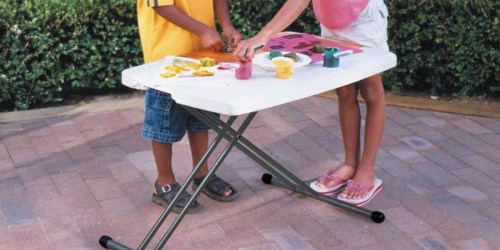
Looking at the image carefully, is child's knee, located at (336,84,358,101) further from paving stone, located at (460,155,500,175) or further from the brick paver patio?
paving stone, located at (460,155,500,175)

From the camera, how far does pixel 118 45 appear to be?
5762mm

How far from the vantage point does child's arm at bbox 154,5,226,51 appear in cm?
375

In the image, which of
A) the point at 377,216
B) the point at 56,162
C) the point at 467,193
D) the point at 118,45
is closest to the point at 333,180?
the point at 377,216

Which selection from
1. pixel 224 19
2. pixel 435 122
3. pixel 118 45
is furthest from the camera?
pixel 118 45

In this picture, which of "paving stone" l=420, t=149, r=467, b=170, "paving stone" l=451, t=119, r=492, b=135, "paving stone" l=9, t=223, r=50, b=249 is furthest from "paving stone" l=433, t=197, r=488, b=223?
"paving stone" l=9, t=223, r=50, b=249

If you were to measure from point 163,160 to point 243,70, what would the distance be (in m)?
0.97

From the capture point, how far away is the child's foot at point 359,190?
433cm

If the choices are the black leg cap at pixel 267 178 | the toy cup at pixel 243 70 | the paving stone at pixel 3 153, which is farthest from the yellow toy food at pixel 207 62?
the paving stone at pixel 3 153

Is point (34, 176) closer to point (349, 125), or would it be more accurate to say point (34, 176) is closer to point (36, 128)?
point (36, 128)

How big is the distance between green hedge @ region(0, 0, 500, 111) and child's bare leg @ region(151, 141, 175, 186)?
1669 mm

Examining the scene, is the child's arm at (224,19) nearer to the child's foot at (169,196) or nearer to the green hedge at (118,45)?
the child's foot at (169,196)

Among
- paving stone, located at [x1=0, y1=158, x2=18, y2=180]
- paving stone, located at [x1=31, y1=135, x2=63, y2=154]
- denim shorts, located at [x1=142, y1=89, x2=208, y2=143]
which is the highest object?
denim shorts, located at [x1=142, y1=89, x2=208, y2=143]

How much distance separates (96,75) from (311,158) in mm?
1701

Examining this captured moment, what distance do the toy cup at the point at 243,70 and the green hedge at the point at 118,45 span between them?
2.46m
